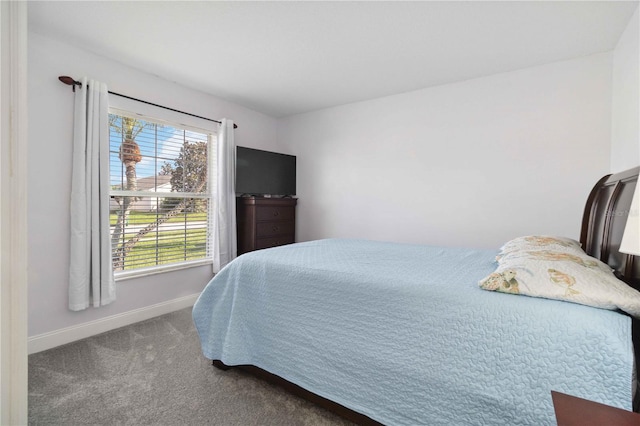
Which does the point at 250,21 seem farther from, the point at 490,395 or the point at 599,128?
the point at 599,128

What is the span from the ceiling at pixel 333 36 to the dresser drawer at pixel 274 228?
5.33 feet

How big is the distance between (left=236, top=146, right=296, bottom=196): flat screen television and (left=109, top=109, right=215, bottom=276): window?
39 centimetres

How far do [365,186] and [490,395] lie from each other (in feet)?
9.22

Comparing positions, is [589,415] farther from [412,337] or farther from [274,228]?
[274,228]

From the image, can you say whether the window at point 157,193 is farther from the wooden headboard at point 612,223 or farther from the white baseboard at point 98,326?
the wooden headboard at point 612,223

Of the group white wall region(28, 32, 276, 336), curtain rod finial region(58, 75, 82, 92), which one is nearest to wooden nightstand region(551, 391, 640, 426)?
white wall region(28, 32, 276, 336)

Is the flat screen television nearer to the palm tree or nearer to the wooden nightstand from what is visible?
the palm tree

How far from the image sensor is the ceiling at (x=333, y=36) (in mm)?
1929

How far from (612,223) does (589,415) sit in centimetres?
139

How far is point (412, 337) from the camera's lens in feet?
4.17

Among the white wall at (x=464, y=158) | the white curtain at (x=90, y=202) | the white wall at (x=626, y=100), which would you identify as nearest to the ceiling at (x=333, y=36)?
the white wall at (x=626, y=100)

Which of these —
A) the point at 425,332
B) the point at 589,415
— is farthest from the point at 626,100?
the point at 589,415

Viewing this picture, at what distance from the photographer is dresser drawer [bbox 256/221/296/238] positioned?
11.9 feet

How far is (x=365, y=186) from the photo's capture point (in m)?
3.71
